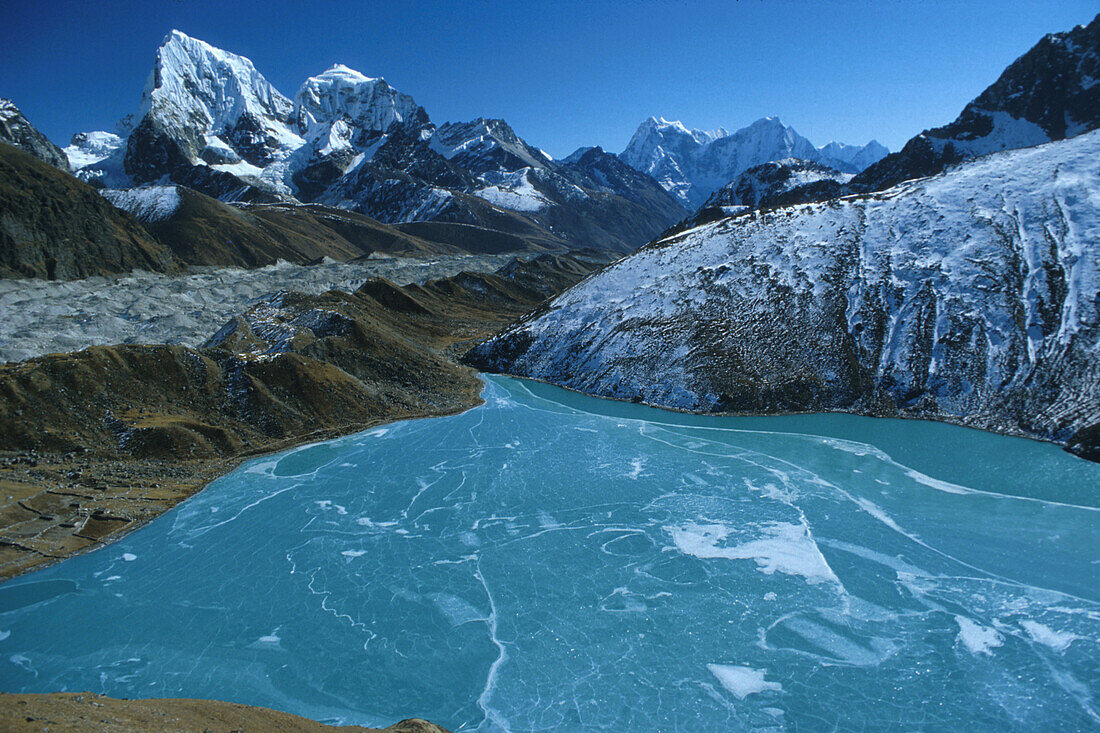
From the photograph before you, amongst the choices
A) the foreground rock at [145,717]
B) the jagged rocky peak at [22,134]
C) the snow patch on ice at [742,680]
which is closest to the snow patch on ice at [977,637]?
Answer: the snow patch on ice at [742,680]

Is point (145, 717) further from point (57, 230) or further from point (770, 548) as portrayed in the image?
point (57, 230)

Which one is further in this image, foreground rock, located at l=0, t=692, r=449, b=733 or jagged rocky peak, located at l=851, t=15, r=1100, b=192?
jagged rocky peak, located at l=851, t=15, r=1100, b=192

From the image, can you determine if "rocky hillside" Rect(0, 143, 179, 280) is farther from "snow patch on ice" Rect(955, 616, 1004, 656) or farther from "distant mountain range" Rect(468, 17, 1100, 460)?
"snow patch on ice" Rect(955, 616, 1004, 656)

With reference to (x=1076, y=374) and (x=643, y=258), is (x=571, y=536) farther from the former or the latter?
(x=643, y=258)

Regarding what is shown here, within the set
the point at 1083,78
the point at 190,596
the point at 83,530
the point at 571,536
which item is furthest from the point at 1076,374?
the point at 1083,78

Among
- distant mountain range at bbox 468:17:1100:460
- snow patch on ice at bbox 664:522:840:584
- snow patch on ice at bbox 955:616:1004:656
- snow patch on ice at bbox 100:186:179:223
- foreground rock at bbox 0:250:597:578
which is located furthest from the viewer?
snow patch on ice at bbox 100:186:179:223

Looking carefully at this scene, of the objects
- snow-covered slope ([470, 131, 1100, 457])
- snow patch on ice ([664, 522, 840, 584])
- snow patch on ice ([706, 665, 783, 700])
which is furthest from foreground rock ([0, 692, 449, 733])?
snow-covered slope ([470, 131, 1100, 457])

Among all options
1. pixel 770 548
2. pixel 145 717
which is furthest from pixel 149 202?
pixel 770 548

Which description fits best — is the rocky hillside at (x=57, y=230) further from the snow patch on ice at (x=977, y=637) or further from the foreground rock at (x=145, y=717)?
the snow patch on ice at (x=977, y=637)
